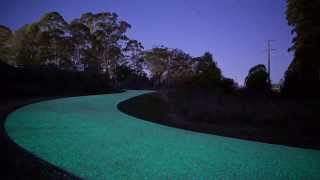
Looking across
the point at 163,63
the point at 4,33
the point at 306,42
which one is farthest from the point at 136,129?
the point at 163,63

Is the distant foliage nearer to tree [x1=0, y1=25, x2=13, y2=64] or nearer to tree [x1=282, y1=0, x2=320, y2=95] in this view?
tree [x1=0, y1=25, x2=13, y2=64]

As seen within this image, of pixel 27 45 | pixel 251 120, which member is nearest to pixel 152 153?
pixel 251 120

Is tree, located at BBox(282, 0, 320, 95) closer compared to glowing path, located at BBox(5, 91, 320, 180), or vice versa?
glowing path, located at BBox(5, 91, 320, 180)

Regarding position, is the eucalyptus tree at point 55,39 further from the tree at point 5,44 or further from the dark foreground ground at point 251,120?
the dark foreground ground at point 251,120

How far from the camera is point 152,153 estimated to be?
4715mm

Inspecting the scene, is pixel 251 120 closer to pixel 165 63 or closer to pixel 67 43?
pixel 67 43

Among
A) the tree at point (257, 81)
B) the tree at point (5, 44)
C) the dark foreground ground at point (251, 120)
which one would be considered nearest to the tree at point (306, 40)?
the tree at point (257, 81)

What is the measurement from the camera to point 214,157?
182 inches

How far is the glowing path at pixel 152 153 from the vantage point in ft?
12.5

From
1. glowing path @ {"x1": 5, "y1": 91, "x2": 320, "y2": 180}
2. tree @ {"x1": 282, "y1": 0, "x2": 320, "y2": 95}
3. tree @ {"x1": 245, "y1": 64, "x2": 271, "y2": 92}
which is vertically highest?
tree @ {"x1": 282, "y1": 0, "x2": 320, "y2": 95}

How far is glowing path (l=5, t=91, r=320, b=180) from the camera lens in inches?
150

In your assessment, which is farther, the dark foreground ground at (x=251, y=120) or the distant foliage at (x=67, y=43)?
the distant foliage at (x=67, y=43)

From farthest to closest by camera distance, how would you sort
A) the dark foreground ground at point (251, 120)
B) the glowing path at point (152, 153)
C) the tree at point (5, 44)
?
the tree at point (5, 44) < the dark foreground ground at point (251, 120) < the glowing path at point (152, 153)

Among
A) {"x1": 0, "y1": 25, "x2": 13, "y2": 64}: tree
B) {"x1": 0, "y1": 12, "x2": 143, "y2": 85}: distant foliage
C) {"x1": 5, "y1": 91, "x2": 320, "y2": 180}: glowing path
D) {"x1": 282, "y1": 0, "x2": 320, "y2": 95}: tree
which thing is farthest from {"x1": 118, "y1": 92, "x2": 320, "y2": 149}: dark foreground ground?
{"x1": 0, "y1": 25, "x2": 13, "y2": 64}: tree
